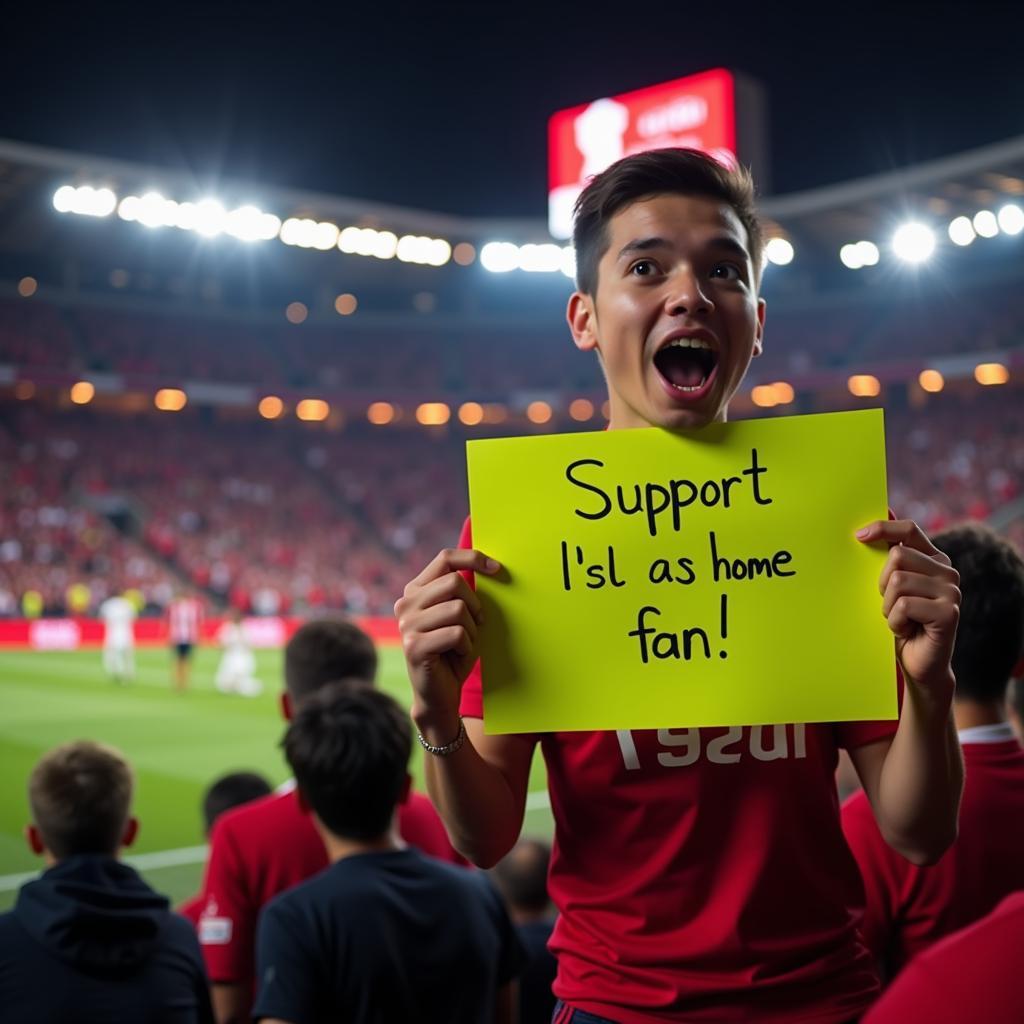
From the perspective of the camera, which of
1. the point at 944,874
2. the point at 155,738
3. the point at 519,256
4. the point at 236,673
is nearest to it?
the point at 944,874

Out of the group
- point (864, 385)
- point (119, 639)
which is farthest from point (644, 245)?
point (864, 385)

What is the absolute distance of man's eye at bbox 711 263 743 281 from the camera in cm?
191

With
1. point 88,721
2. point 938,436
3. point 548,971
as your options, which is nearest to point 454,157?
point 938,436

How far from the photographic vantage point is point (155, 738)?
1445 centimetres

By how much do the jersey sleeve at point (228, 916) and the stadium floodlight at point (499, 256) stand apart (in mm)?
38726

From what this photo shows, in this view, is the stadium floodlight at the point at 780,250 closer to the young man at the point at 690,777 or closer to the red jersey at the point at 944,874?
the red jersey at the point at 944,874

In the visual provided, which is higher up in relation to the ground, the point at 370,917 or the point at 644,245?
the point at 644,245

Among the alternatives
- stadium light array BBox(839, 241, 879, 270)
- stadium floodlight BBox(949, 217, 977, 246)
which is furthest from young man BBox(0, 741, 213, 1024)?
stadium light array BBox(839, 241, 879, 270)

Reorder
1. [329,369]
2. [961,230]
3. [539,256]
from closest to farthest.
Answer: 1. [961,230]
2. [539,256]
3. [329,369]

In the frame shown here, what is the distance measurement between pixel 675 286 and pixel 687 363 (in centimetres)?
14

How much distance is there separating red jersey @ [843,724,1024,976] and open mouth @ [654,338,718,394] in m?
1.11

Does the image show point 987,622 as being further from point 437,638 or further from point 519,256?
point 519,256

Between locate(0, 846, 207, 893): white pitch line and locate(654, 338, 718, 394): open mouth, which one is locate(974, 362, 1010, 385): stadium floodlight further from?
locate(654, 338, 718, 394): open mouth

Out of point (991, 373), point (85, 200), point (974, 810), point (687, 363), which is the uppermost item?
point (85, 200)
